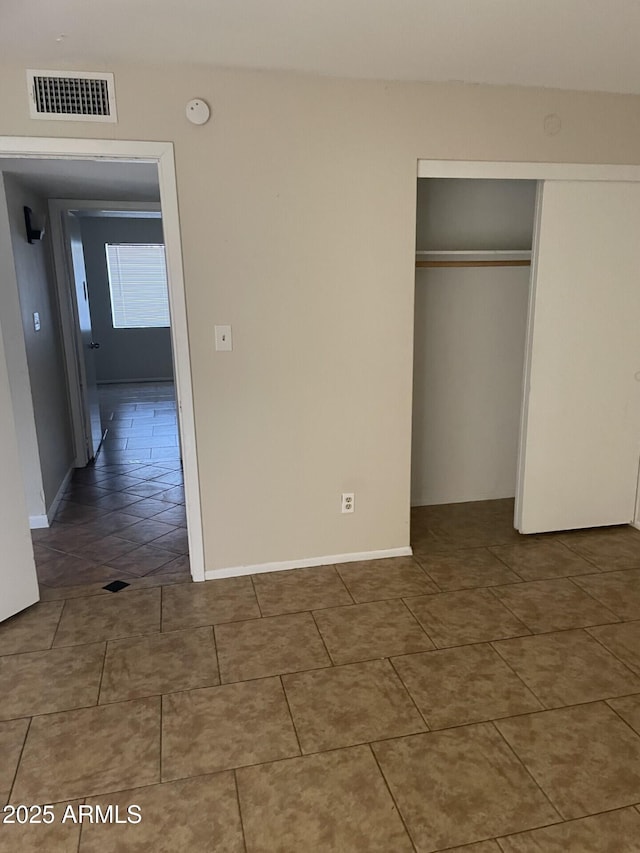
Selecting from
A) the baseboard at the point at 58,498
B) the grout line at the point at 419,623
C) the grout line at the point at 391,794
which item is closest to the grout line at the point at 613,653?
the grout line at the point at 419,623

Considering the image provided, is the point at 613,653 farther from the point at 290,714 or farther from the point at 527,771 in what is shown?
the point at 290,714

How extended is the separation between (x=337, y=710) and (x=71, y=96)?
2.69 m

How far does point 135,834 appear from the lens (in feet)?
5.67

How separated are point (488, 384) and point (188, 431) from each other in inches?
83.5

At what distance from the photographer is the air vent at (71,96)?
2561 millimetres

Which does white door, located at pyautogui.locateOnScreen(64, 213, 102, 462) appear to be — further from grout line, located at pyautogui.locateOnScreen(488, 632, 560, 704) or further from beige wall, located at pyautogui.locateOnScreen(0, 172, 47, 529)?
grout line, located at pyautogui.locateOnScreen(488, 632, 560, 704)

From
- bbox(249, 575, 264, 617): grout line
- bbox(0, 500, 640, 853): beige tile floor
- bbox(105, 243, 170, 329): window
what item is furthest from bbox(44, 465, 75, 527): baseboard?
bbox(105, 243, 170, 329): window

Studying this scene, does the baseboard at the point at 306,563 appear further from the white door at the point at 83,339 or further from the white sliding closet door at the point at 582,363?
the white door at the point at 83,339

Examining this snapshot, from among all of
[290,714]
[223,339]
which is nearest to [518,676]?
[290,714]

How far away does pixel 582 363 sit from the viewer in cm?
351

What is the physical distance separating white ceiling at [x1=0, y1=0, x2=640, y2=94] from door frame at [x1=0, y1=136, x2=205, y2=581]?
1.05 ft

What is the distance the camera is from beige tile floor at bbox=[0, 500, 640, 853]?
1755mm

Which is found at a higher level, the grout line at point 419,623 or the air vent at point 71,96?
the air vent at point 71,96

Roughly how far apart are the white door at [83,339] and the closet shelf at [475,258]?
2.97 meters
